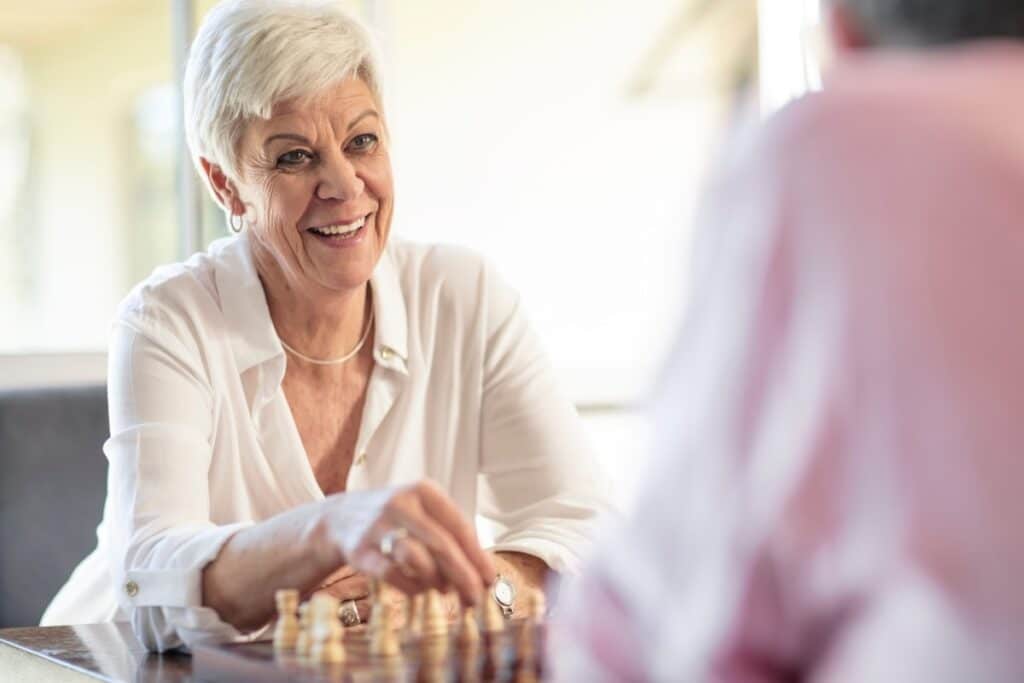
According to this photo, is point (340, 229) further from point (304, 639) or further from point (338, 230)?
point (304, 639)

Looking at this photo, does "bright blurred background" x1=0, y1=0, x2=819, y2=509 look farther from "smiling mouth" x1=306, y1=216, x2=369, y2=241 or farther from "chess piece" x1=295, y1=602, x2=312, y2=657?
"chess piece" x1=295, y1=602, x2=312, y2=657

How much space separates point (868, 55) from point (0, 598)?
6.61 ft

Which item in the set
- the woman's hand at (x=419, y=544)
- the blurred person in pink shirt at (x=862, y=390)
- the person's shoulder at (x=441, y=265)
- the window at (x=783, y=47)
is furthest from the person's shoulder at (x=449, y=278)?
the window at (x=783, y=47)

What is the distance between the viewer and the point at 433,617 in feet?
4.80

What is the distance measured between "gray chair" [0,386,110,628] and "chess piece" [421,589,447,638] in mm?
1180

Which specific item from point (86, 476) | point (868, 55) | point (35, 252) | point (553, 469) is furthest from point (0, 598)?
point (868, 55)

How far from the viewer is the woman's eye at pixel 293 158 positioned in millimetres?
2143

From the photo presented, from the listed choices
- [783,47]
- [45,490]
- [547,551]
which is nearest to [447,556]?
[547,551]

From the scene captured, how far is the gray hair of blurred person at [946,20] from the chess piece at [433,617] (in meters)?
0.87

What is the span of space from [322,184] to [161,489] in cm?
50

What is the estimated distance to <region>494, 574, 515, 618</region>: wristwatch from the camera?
185 centimetres

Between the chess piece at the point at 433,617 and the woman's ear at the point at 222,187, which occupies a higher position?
the woman's ear at the point at 222,187

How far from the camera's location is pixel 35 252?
4035 mm

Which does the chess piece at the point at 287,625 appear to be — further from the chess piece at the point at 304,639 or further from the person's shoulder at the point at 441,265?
the person's shoulder at the point at 441,265
